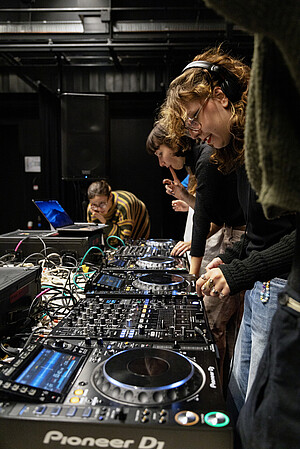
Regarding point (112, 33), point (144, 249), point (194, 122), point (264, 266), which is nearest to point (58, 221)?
point (144, 249)

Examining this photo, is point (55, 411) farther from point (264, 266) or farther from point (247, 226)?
point (247, 226)

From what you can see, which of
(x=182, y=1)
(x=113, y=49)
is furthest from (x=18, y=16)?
(x=182, y=1)

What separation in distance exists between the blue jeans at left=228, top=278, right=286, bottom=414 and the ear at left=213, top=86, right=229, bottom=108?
577mm

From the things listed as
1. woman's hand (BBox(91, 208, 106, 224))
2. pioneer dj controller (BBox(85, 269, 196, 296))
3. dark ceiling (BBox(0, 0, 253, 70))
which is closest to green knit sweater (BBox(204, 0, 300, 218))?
pioneer dj controller (BBox(85, 269, 196, 296))

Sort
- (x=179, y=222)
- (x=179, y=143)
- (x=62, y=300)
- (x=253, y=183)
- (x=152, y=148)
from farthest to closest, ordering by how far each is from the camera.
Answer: (x=179, y=222), (x=152, y=148), (x=179, y=143), (x=62, y=300), (x=253, y=183)

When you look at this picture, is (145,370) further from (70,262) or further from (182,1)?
(182,1)

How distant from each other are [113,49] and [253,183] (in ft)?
14.0

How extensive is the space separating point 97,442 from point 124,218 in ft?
8.62

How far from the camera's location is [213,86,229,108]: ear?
121cm

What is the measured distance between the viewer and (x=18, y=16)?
16.7 ft

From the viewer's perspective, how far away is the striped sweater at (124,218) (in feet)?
10.3

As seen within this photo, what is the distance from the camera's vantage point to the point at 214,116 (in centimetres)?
125

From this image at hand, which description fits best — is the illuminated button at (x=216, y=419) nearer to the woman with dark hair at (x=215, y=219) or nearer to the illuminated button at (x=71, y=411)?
the illuminated button at (x=71, y=411)

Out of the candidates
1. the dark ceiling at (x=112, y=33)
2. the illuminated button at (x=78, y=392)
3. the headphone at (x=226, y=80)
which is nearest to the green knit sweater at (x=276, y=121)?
the illuminated button at (x=78, y=392)
